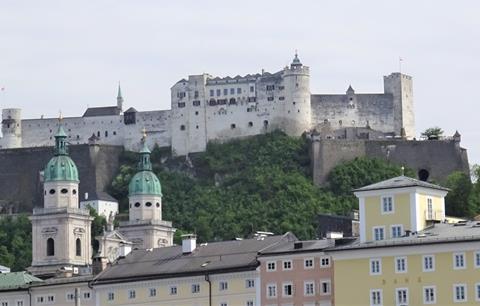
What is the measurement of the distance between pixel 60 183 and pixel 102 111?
4402 cm

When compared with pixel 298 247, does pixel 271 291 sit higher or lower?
lower

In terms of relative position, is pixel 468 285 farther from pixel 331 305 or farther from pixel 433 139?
pixel 433 139

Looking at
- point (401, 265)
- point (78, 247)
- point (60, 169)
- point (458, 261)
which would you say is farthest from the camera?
point (60, 169)

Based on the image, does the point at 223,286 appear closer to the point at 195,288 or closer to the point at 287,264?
the point at 195,288

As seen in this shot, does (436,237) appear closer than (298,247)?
Yes

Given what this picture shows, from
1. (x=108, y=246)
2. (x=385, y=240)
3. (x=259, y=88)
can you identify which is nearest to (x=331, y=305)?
(x=385, y=240)

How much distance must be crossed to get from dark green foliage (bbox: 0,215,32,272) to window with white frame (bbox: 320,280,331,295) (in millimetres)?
57578

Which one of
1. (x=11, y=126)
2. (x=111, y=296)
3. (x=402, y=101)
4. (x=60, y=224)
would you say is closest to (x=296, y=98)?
(x=402, y=101)

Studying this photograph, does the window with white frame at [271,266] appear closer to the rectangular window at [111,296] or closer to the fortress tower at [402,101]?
the rectangular window at [111,296]

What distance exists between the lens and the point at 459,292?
8075cm

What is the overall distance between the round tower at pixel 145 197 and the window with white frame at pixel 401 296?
68.9 m

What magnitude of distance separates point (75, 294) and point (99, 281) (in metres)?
1.40

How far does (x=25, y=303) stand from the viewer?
3920 inches

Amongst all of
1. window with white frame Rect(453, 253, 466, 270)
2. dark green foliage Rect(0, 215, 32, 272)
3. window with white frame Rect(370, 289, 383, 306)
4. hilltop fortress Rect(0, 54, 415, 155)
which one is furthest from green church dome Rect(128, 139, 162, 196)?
window with white frame Rect(453, 253, 466, 270)
